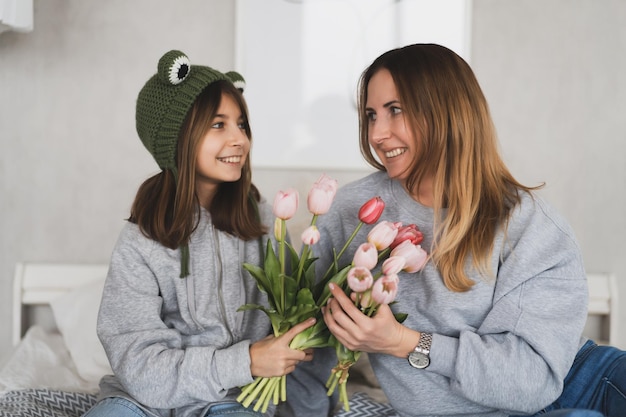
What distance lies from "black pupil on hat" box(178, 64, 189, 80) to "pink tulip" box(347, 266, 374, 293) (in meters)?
0.64

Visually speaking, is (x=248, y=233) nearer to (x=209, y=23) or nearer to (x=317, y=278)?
(x=317, y=278)

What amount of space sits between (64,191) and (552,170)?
1.79m

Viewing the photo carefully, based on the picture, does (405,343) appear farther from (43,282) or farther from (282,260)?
(43,282)

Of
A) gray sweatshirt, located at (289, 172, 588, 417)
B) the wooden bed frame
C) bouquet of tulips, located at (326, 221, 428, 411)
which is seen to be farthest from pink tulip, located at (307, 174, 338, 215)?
the wooden bed frame

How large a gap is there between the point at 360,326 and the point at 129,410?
56cm

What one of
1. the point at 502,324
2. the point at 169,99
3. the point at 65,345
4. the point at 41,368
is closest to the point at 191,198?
the point at 169,99

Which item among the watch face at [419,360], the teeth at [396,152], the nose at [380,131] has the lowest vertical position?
the watch face at [419,360]

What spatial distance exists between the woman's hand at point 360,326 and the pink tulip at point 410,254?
0.31ft

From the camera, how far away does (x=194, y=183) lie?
59.8 inches

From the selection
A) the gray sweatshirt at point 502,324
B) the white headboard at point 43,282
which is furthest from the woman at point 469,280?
the white headboard at point 43,282

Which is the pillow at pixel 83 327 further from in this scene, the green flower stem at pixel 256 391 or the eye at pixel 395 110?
the eye at pixel 395 110

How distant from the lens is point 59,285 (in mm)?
2307

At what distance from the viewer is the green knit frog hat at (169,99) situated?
56.3 inches

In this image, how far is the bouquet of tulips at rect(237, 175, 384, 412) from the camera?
1191 millimetres
